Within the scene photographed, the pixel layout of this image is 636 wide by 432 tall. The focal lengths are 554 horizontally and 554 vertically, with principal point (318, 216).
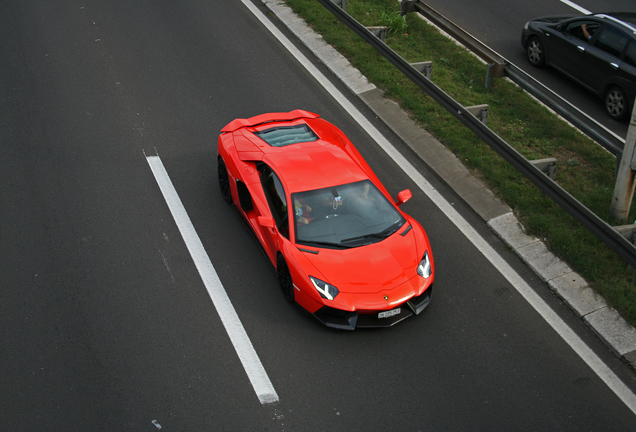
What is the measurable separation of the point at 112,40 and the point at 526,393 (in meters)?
10.6

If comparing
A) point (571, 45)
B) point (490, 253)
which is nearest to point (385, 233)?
point (490, 253)

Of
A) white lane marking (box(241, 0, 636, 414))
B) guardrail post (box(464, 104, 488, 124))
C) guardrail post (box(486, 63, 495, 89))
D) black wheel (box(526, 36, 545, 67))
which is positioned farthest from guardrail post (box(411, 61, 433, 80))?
black wheel (box(526, 36, 545, 67))

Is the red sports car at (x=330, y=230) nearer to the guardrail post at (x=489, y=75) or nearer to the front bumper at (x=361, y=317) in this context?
the front bumper at (x=361, y=317)

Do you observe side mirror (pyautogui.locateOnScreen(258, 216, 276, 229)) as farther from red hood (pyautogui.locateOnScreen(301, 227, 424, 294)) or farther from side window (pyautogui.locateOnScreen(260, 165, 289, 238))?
red hood (pyautogui.locateOnScreen(301, 227, 424, 294))

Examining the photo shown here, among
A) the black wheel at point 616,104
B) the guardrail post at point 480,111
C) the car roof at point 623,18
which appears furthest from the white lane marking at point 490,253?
the car roof at point 623,18

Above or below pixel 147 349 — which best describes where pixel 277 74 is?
above

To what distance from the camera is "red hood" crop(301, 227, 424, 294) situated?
6156mm

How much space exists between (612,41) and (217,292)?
8.53 metres

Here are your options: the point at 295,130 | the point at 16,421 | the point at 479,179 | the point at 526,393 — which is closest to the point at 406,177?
the point at 479,179

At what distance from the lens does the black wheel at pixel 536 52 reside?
37.8 ft

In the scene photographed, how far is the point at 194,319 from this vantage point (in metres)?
6.46

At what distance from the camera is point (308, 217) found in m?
6.62

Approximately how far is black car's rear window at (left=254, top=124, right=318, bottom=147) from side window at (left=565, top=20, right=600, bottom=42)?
6330mm

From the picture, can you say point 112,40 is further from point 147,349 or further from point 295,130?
point 147,349
